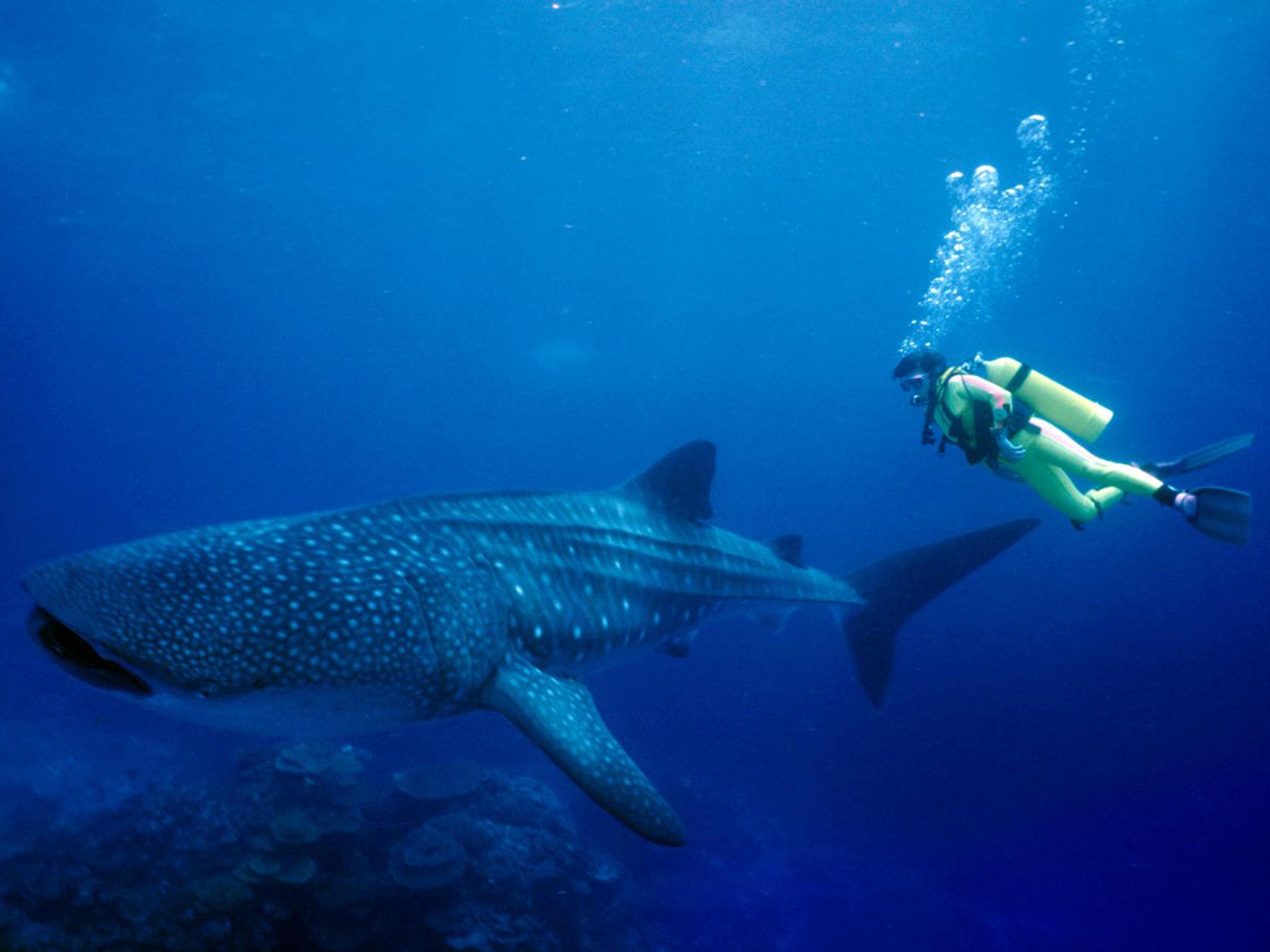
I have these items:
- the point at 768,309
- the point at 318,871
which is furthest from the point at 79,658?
the point at 768,309

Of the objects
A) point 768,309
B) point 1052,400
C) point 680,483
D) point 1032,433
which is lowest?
point 680,483

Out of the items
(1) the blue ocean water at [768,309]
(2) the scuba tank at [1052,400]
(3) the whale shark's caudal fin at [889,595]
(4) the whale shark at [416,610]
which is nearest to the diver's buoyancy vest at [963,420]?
(2) the scuba tank at [1052,400]

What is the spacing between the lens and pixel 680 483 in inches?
258

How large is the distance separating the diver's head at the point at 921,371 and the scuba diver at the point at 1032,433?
0.04 ft

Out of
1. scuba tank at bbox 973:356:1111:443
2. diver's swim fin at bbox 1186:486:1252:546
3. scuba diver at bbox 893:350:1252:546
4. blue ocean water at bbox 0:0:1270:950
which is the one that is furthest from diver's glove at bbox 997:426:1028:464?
blue ocean water at bbox 0:0:1270:950

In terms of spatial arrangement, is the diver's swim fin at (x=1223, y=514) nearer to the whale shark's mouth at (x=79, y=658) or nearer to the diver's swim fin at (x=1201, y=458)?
the diver's swim fin at (x=1201, y=458)

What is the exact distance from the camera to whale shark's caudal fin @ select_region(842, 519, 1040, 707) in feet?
22.0

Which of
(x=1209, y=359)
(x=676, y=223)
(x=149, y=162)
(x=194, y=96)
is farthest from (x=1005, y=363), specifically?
(x=1209, y=359)

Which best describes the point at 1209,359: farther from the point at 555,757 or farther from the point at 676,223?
A: the point at 555,757

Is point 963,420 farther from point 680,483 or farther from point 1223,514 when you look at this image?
point 680,483

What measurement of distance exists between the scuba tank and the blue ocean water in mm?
6584

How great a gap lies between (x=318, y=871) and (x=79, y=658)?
6212mm

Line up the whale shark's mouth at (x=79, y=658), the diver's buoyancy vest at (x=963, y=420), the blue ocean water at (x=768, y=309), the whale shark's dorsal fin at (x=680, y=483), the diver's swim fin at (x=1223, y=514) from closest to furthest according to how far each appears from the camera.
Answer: the whale shark's mouth at (x=79, y=658) < the whale shark's dorsal fin at (x=680, y=483) < the diver's swim fin at (x=1223, y=514) < the diver's buoyancy vest at (x=963, y=420) < the blue ocean water at (x=768, y=309)

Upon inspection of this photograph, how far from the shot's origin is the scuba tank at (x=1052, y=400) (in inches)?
351
